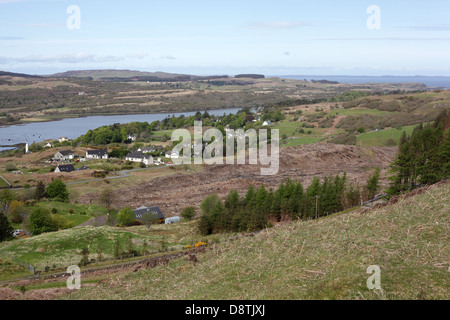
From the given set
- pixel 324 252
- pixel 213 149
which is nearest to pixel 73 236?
pixel 324 252

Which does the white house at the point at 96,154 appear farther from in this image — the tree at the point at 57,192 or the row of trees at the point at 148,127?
the tree at the point at 57,192

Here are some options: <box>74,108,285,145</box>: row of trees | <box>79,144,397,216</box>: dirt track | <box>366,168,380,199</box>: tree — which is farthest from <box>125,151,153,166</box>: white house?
<box>366,168,380,199</box>: tree

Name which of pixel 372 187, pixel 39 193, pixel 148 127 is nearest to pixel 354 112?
pixel 148 127

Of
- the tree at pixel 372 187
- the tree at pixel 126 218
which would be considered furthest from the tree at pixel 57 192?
the tree at pixel 372 187

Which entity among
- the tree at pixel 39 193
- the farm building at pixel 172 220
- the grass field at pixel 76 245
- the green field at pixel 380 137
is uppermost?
the green field at pixel 380 137

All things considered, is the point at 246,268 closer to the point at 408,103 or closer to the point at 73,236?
the point at 73,236

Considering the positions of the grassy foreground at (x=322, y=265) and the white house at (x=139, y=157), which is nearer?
the grassy foreground at (x=322, y=265)

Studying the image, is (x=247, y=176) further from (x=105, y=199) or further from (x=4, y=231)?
(x=4, y=231)
